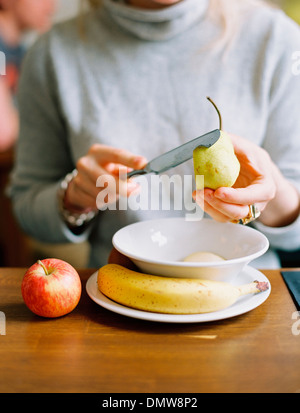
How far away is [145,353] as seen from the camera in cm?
52

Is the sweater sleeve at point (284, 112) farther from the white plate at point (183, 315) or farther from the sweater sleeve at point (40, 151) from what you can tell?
the sweater sleeve at point (40, 151)

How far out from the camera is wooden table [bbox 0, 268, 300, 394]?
463 mm

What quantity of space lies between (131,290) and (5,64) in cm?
215

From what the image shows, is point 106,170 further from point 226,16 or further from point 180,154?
point 226,16

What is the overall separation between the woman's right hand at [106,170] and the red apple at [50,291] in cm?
22

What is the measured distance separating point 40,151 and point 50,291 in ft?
1.87

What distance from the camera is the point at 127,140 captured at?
98 centimetres

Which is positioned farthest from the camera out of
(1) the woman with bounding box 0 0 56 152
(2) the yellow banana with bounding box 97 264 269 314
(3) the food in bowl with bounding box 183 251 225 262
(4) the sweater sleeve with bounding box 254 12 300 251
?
(1) the woman with bounding box 0 0 56 152

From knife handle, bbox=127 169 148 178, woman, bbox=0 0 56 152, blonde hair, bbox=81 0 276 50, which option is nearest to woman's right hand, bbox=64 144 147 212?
knife handle, bbox=127 169 148 178

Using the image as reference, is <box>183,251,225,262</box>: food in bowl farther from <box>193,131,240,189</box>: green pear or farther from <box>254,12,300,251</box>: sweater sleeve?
<box>254,12,300,251</box>: sweater sleeve

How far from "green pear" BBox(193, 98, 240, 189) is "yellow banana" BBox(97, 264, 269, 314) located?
5.4 inches

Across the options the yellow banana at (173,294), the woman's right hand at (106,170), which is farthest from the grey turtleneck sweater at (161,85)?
the yellow banana at (173,294)

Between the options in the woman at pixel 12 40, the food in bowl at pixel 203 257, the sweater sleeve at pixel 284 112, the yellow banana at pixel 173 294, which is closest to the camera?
the yellow banana at pixel 173 294

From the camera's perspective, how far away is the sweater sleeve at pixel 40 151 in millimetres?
1032
